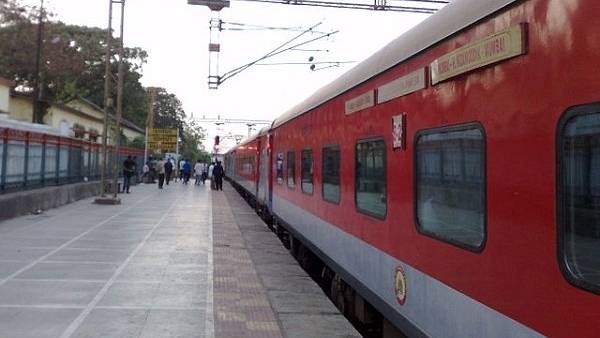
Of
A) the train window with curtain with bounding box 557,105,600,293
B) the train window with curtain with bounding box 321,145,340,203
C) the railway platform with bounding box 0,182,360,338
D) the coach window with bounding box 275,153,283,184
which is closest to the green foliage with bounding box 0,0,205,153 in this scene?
the coach window with bounding box 275,153,283,184

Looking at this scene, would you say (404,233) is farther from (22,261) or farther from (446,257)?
(22,261)

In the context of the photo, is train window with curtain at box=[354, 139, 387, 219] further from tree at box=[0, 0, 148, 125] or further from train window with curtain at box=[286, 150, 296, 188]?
tree at box=[0, 0, 148, 125]

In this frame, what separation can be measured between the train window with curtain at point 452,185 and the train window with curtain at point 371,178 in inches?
32.4

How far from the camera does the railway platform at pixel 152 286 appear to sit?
5.71m

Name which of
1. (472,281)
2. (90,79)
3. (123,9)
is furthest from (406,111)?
(90,79)

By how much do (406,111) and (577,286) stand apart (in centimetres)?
230

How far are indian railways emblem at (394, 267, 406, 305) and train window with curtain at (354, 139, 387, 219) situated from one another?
0.58m

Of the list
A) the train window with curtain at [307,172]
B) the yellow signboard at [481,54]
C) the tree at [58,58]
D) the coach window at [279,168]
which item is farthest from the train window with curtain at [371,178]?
the tree at [58,58]

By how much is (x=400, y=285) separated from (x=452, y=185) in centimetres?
110

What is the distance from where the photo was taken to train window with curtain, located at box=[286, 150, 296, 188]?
1071 centimetres

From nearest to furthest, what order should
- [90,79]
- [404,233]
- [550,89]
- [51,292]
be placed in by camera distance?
[550,89] → [404,233] → [51,292] → [90,79]

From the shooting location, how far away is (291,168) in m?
11.1

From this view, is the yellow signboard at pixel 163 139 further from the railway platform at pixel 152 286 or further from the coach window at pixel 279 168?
the coach window at pixel 279 168

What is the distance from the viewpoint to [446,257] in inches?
146
